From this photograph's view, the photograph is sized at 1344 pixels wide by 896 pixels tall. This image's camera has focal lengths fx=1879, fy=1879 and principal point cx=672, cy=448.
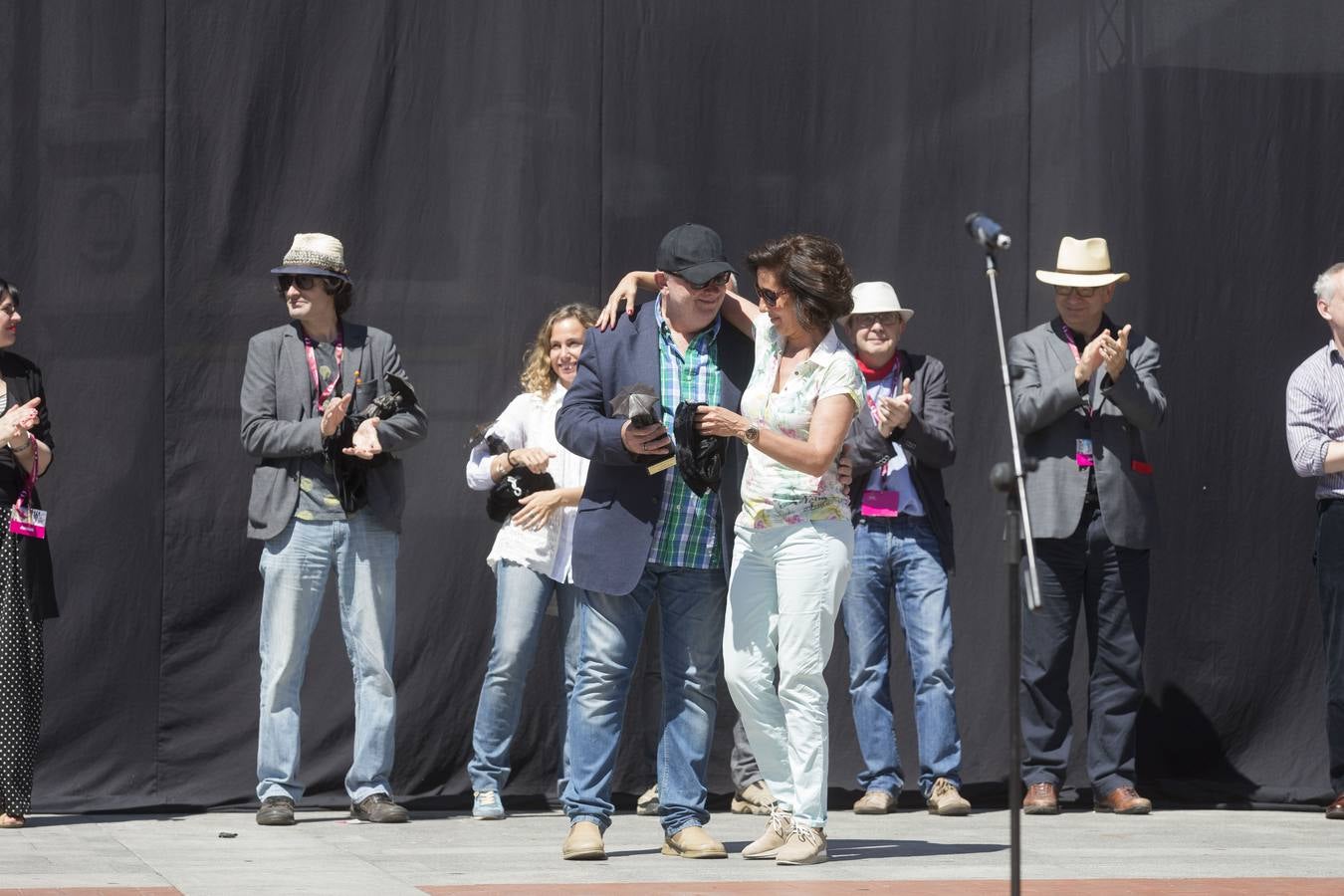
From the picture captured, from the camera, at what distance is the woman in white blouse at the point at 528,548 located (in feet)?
21.0

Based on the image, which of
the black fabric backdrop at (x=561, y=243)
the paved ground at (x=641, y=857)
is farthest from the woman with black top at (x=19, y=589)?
the black fabric backdrop at (x=561, y=243)

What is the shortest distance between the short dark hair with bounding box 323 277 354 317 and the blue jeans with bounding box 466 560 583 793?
1.02 meters

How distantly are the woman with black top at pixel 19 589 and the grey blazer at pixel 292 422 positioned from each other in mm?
666

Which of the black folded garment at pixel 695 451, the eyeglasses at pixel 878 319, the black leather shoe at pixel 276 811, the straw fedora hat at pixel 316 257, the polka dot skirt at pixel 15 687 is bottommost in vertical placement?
the black leather shoe at pixel 276 811

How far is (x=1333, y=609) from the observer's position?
6.66 m

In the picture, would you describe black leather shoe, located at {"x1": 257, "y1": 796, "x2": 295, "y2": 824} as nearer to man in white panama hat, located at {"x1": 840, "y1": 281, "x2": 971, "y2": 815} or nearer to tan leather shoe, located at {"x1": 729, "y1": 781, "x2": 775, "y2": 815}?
tan leather shoe, located at {"x1": 729, "y1": 781, "x2": 775, "y2": 815}

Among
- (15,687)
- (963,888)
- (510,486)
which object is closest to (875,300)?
(510,486)

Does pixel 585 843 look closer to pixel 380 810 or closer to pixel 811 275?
pixel 380 810

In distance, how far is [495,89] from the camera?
686 cm

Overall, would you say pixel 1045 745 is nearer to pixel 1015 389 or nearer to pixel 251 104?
pixel 1015 389

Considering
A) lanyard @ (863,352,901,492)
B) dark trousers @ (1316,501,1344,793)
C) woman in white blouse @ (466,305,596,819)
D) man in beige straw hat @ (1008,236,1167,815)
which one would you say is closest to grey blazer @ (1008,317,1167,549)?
man in beige straw hat @ (1008,236,1167,815)

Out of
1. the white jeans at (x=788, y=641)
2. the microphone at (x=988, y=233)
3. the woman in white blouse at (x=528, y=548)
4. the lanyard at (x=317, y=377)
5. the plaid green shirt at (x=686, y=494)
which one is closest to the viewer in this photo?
the microphone at (x=988, y=233)

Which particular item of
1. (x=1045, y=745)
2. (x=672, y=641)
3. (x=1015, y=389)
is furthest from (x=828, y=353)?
(x=1045, y=745)

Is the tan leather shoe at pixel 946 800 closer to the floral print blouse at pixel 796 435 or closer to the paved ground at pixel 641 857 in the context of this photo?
the paved ground at pixel 641 857
